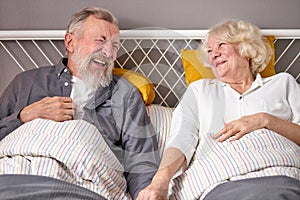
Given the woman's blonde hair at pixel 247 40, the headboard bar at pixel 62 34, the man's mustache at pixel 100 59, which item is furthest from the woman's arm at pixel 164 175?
the headboard bar at pixel 62 34

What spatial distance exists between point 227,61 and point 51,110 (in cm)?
70

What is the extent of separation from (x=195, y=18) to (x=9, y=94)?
0.89 m

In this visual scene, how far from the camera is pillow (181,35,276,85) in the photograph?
7.13ft

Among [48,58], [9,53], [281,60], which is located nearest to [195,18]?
[281,60]

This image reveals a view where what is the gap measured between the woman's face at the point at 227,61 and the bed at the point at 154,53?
0.36 feet

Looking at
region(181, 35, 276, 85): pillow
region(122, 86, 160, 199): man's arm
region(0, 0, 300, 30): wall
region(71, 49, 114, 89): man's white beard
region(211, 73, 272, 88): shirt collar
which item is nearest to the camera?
region(122, 86, 160, 199): man's arm

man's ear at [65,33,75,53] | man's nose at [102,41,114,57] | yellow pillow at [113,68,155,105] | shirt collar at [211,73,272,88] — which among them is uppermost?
man's nose at [102,41,114,57]

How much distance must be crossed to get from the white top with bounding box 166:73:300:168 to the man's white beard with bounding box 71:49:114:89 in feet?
0.96

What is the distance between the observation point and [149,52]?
2.29 metres

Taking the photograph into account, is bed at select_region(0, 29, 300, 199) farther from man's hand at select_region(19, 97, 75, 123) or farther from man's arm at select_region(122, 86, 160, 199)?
man's hand at select_region(19, 97, 75, 123)

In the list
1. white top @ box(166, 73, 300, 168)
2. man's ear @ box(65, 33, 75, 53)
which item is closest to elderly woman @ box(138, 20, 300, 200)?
white top @ box(166, 73, 300, 168)

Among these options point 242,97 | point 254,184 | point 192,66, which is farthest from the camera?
point 192,66

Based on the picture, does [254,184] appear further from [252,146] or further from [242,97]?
[242,97]

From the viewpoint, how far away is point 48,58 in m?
2.37
